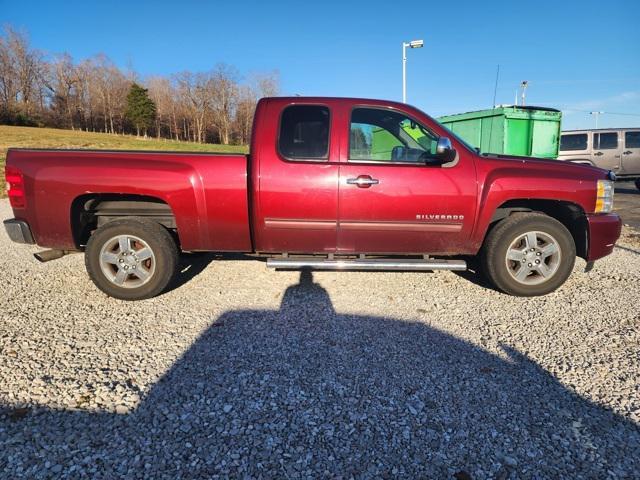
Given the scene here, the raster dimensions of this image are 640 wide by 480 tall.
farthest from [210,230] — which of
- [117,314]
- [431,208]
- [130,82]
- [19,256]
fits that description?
[130,82]

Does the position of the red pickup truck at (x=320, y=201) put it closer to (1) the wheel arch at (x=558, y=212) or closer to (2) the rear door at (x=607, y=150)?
(1) the wheel arch at (x=558, y=212)

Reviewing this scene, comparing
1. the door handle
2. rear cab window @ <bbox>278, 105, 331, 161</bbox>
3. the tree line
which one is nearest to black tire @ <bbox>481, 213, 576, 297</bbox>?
the door handle

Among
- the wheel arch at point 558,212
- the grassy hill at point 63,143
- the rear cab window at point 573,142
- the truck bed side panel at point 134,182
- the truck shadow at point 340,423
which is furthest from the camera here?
the grassy hill at point 63,143

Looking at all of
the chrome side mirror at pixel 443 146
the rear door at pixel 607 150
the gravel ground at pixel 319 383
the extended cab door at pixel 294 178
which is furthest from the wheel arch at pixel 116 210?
the rear door at pixel 607 150

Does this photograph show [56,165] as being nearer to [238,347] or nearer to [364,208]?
[238,347]

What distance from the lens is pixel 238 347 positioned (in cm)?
301

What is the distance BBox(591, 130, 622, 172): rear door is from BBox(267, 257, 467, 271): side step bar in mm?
13497

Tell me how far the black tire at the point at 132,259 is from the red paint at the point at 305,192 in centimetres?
26

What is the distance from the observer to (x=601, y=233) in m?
3.95

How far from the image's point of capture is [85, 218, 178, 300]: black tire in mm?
3814

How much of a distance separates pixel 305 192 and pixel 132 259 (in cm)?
186

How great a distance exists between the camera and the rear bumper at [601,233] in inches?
155

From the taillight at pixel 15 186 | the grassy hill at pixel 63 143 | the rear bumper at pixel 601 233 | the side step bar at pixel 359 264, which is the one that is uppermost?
the grassy hill at pixel 63 143

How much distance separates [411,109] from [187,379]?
3.27 m
